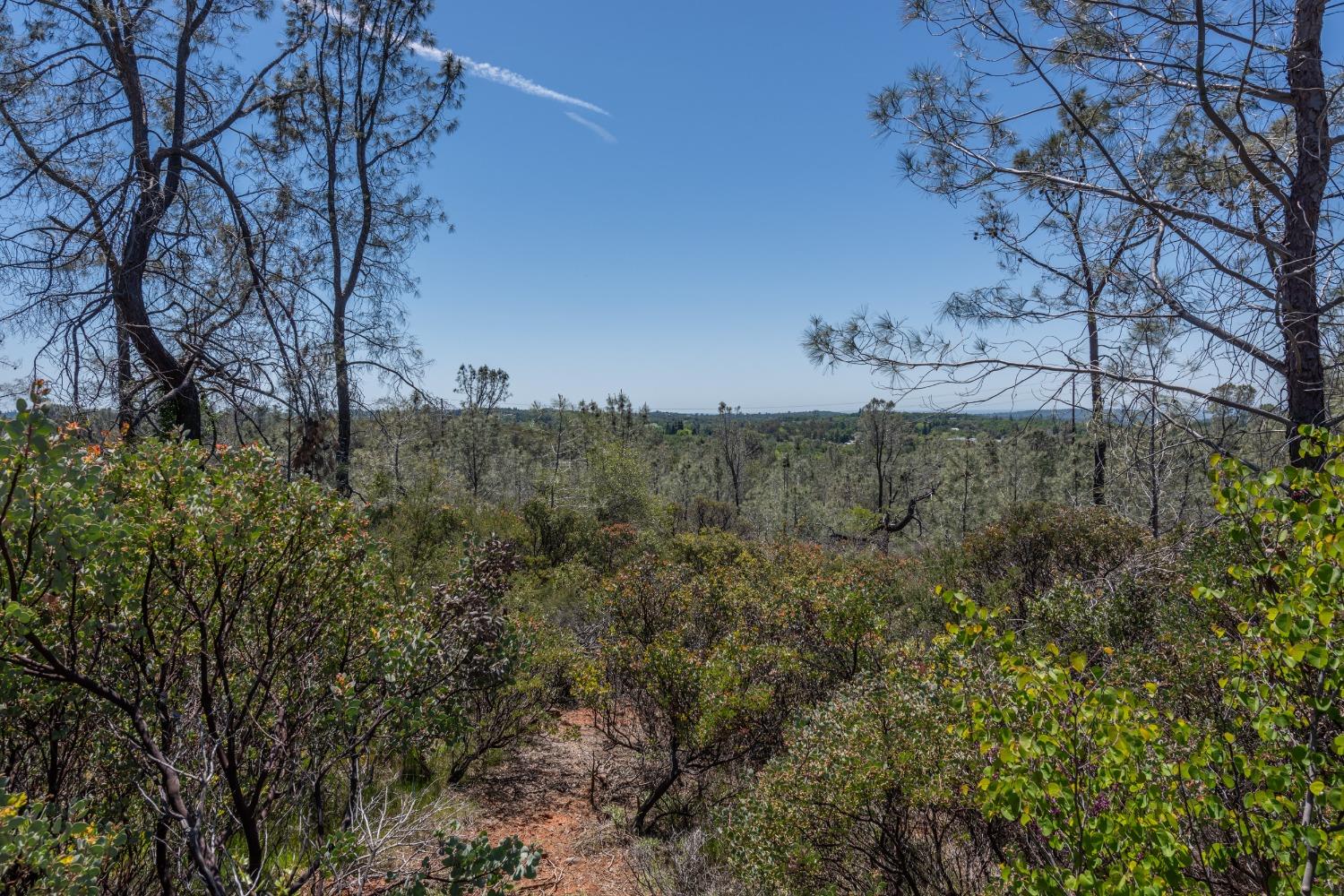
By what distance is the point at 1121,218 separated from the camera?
4367 mm

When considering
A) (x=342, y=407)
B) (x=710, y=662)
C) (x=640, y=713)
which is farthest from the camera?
(x=342, y=407)

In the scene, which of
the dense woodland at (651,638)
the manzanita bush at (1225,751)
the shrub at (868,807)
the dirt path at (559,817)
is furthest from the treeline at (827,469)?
the dirt path at (559,817)

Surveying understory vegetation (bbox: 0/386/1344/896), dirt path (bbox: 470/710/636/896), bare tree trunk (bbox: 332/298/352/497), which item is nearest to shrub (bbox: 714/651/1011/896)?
understory vegetation (bbox: 0/386/1344/896)

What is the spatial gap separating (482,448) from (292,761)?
30.4m

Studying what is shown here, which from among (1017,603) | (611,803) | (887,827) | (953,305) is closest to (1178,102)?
(953,305)

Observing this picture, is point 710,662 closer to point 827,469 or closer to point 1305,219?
point 1305,219

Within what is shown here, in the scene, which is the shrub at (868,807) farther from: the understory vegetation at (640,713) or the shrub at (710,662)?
the shrub at (710,662)

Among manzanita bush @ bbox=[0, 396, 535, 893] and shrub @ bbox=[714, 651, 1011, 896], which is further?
shrub @ bbox=[714, 651, 1011, 896]

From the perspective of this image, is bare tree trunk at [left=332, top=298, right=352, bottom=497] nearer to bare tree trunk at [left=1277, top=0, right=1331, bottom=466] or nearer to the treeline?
the treeline

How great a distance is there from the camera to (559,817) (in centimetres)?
548

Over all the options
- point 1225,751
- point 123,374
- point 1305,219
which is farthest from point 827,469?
point 1225,751

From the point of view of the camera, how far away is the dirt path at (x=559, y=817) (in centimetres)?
449

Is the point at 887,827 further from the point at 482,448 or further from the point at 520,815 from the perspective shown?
the point at 482,448

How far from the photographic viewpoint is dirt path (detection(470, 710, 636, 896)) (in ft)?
14.7
